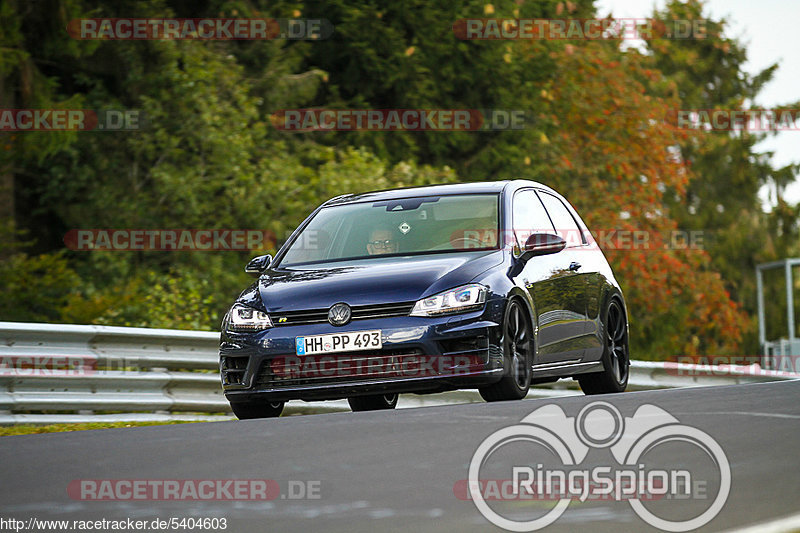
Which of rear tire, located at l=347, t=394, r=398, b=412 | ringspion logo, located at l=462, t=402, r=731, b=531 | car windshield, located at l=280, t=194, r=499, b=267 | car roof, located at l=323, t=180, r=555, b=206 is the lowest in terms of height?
rear tire, located at l=347, t=394, r=398, b=412

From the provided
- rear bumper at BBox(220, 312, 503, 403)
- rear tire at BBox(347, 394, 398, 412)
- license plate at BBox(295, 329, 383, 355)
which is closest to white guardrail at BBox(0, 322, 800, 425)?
rear tire at BBox(347, 394, 398, 412)

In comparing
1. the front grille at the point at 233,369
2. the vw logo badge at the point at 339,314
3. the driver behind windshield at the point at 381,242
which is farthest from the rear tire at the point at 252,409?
the driver behind windshield at the point at 381,242

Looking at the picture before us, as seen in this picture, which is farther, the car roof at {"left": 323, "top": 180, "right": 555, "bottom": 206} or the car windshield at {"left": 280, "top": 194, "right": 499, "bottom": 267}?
the car roof at {"left": 323, "top": 180, "right": 555, "bottom": 206}

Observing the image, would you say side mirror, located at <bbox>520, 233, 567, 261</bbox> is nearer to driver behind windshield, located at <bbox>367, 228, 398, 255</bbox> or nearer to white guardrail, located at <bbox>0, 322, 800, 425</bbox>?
driver behind windshield, located at <bbox>367, 228, 398, 255</bbox>

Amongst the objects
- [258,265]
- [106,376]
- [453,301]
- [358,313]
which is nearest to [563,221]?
[258,265]

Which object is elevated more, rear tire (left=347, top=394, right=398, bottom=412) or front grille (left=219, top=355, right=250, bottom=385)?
front grille (left=219, top=355, right=250, bottom=385)

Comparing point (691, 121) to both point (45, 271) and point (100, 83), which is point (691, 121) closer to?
point (100, 83)

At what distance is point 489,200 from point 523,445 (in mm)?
4404

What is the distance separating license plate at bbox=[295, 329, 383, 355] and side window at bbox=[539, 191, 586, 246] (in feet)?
9.17

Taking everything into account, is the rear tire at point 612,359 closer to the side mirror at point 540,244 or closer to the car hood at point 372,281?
the side mirror at point 540,244

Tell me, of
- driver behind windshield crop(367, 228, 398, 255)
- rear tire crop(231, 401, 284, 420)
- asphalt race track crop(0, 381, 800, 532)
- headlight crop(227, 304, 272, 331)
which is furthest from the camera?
driver behind windshield crop(367, 228, 398, 255)

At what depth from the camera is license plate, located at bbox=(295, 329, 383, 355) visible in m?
9.65

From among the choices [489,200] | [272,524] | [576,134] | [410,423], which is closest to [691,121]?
[576,134]

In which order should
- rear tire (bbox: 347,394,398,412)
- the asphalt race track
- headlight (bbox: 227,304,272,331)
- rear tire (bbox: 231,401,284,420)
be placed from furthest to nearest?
1. rear tire (bbox: 347,394,398,412)
2. rear tire (bbox: 231,401,284,420)
3. headlight (bbox: 227,304,272,331)
4. the asphalt race track
